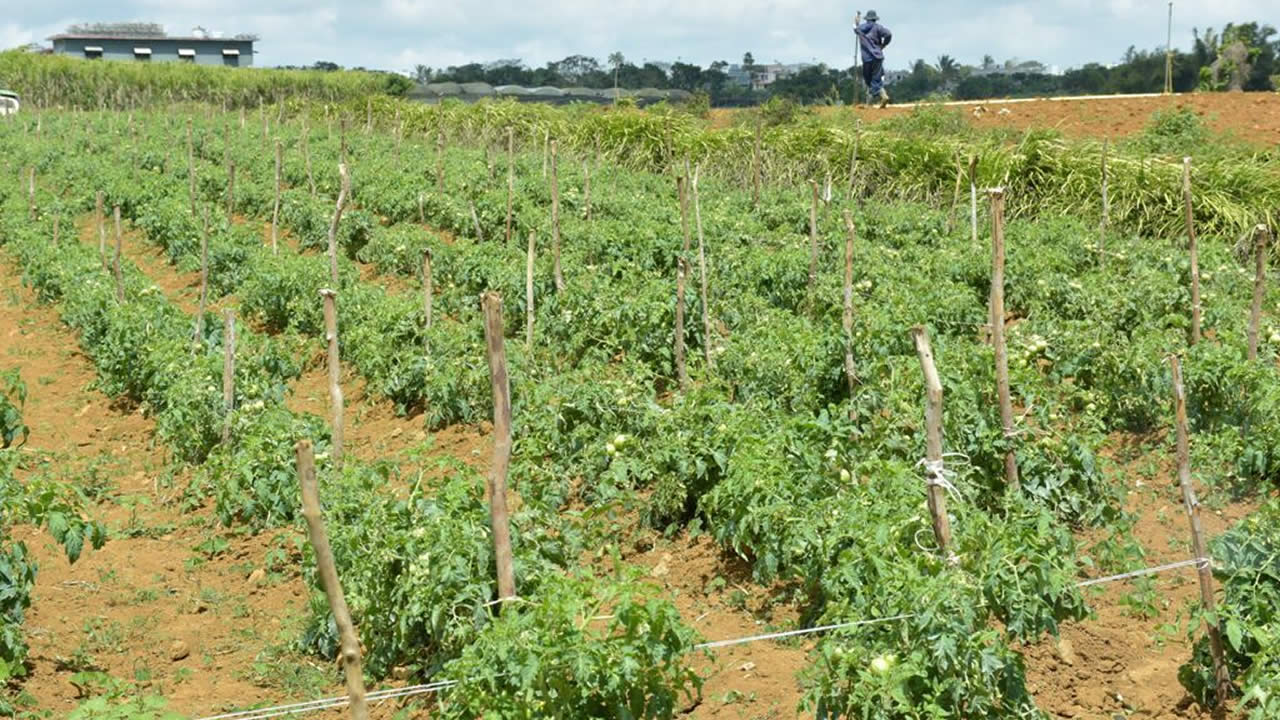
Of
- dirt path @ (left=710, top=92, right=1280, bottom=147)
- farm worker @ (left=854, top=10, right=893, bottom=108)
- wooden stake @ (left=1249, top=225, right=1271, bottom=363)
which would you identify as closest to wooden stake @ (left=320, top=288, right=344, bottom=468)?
wooden stake @ (left=1249, top=225, right=1271, bottom=363)

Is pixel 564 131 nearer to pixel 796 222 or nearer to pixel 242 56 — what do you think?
pixel 796 222

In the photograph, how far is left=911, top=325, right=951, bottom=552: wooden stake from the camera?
4.57m

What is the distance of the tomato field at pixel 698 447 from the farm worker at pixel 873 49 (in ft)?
24.4

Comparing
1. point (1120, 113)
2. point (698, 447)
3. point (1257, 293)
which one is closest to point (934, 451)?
point (698, 447)

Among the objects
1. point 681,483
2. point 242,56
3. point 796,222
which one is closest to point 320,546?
point 681,483

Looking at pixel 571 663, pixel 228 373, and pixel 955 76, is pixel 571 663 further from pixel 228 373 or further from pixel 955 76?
pixel 955 76

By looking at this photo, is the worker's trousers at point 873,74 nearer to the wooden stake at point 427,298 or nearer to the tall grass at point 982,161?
the tall grass at point 982,161

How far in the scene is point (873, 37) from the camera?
2233 cm

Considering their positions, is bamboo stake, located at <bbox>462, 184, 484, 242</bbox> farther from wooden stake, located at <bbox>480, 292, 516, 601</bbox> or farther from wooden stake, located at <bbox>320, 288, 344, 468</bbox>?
wooden stake, located at <bbox>480, 292, 516, 601</bbox>

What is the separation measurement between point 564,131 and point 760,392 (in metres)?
15.5

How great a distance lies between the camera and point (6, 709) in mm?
4809

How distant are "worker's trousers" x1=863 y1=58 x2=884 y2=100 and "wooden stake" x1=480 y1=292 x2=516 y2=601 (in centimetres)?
1959

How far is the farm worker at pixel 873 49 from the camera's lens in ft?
72.5

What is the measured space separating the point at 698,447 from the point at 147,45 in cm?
7672
